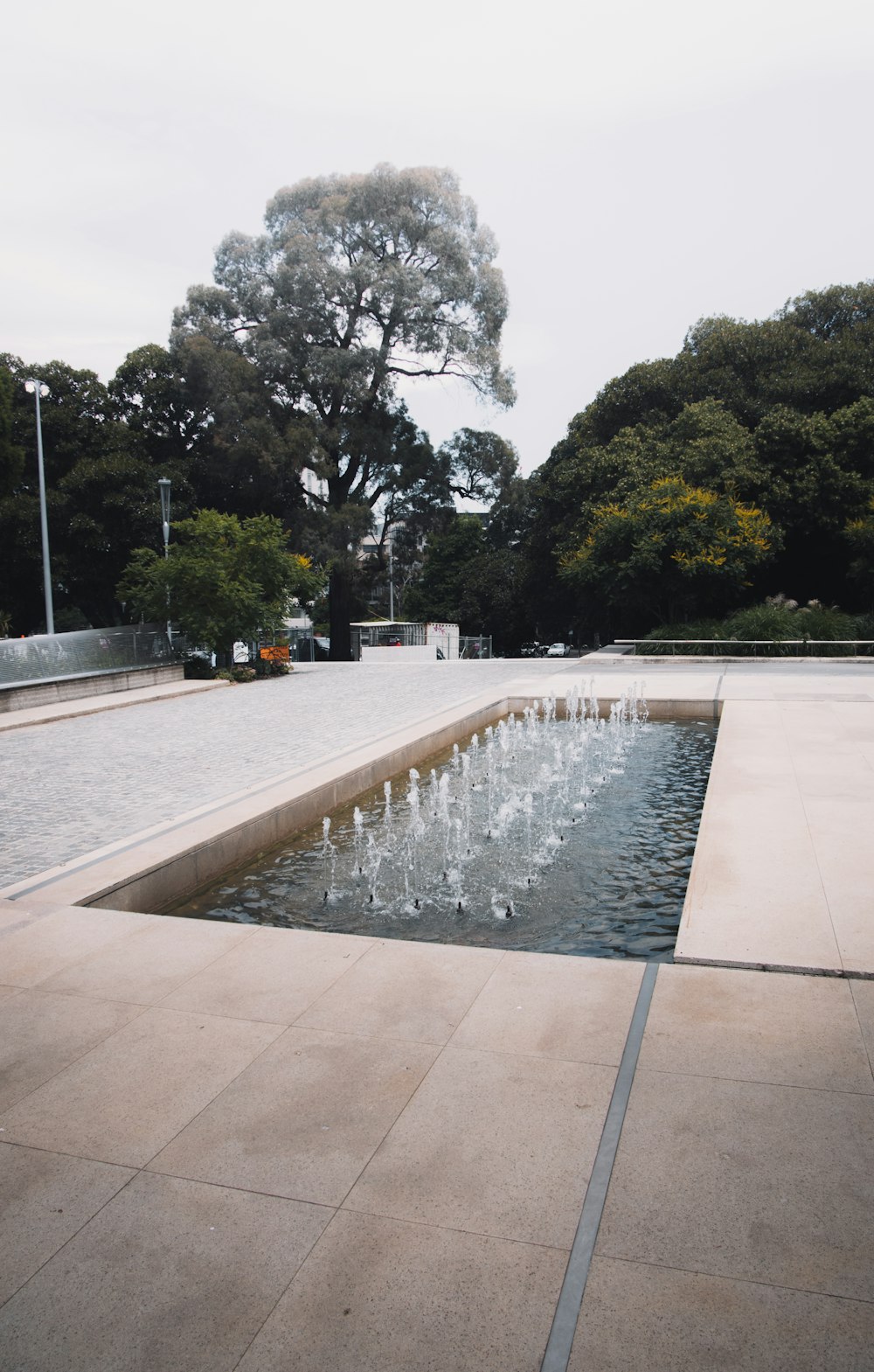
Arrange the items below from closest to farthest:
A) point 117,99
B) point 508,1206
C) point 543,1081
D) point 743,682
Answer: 1. point 508,1206
2. point 543,1081
3. point 117,99
4. point 743,682

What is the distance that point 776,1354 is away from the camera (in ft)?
Result: 6.99

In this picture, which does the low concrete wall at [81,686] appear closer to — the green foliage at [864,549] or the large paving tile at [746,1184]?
the large paving tile at [746,1184]

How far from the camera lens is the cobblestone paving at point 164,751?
7.45 m

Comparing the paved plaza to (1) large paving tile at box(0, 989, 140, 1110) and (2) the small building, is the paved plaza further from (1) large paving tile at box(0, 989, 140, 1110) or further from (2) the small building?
(2) the small building

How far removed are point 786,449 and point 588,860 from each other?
24.7 meters

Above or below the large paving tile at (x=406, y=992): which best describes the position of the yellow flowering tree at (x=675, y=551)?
above

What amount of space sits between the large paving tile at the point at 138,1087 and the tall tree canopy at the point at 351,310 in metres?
27.2

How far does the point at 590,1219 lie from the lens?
2.60m

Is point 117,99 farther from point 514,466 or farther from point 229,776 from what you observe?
point 514,466

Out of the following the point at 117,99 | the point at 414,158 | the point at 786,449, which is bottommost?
the point at 786,449

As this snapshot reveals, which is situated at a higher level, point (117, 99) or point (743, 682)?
point (117, 99)

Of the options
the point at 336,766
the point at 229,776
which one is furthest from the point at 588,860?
the point at 229,776

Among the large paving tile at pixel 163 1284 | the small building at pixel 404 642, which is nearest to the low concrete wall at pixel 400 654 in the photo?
the small building at pixel 404 642

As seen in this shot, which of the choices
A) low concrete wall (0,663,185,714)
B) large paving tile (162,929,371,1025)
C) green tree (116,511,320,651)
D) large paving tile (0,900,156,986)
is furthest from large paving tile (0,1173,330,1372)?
green tree (116,511,320,651)
